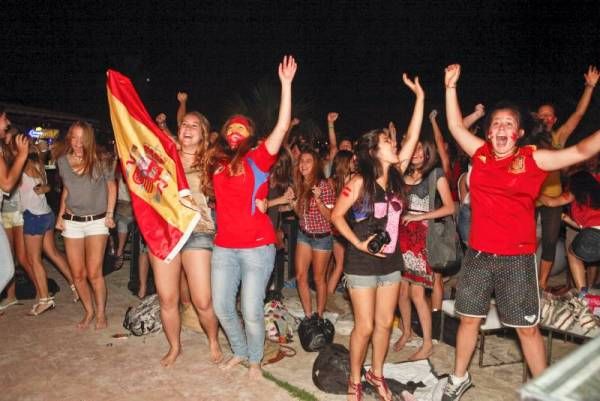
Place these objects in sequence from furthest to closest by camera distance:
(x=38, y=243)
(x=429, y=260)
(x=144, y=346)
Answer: (x=38, y=243) < (x=144, y=346) < (x=429, y=260)

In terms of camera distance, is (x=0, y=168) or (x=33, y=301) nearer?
(x=0, y=168)

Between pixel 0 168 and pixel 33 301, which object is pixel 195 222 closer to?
pixel 0 168

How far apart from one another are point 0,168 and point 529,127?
14.6ft

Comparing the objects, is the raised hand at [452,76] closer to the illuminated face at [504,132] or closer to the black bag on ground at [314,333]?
the illuminated face at [504,132]

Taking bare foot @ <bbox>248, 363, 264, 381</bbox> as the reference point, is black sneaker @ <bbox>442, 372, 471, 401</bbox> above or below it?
above

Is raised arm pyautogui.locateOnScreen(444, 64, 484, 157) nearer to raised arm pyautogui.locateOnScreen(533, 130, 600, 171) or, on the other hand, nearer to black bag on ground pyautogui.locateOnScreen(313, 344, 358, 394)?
raised arm pyautogui.locateOnScreen(533, 130, 600, 171)

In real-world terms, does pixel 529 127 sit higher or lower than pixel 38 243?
higher

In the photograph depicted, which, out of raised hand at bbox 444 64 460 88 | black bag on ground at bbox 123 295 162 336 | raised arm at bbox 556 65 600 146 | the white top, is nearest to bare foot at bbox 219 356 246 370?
black bag on ground at bbox 123 295 162 336

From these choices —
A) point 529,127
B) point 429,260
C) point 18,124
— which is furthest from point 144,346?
point 18,124

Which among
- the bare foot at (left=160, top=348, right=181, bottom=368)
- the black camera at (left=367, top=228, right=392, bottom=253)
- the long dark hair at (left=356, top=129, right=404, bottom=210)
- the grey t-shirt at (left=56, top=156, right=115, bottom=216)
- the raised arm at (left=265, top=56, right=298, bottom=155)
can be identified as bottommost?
the bare foot at (left=160, top=348, right=181, bottom=368)

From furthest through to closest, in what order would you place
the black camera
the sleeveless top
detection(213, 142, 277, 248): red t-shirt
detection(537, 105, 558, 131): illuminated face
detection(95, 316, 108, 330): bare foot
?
detection(537, 105, 558, 131): illuminated face < detection(95, 316, 108, 330): bare foot < detection(213, 142, 277, 248): red t-shirt < the sleeveless top < the black camera

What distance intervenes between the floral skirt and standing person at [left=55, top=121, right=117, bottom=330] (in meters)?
3.07

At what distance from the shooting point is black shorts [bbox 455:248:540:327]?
3637 mm

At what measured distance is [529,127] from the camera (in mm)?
3791
